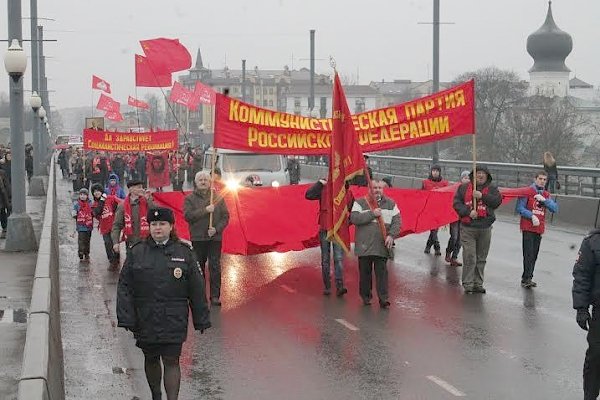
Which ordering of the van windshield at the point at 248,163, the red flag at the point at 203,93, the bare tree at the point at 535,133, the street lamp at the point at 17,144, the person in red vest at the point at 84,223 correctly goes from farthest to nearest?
1. the bare tree at the point at 535,133
2. the red flag at the point at 203,93
3. the van windshield at the point at 248,163
4. the person in red vest at the point at 84,223
5. the street lamp at the point at 17,144

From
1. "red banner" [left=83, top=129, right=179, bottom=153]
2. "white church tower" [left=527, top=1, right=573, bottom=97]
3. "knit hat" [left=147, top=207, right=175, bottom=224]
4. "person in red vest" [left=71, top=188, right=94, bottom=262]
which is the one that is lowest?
"person in red vest" [left=71, top=188, right=94, bottom=262]

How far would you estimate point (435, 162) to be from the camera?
30094 millimetres

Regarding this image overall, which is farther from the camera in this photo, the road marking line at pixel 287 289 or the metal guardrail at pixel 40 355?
the road marking line at pixel 287 289

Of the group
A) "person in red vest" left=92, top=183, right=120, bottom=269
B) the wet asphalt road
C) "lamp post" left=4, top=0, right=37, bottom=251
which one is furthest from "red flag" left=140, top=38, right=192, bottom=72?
the wet asphalt road

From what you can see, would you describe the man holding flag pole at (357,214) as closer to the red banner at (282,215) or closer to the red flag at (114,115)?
the red banner at (282,215)

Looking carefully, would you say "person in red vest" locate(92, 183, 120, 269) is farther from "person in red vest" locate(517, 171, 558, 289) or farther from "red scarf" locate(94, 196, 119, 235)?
"person in red vest" locate(517, 171, 558, 289)

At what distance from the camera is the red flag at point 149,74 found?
35.0 m

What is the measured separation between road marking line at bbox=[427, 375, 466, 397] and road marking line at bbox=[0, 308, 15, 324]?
15.1ft

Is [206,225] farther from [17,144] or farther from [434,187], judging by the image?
[17,144]

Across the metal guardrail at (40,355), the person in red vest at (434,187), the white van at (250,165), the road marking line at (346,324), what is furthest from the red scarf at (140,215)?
the white van at (250,165)

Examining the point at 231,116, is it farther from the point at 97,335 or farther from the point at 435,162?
the point at 435,162

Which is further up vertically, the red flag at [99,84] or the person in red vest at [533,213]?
the red flag at [99,84]

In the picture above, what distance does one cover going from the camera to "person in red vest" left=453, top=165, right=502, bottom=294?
13.3m

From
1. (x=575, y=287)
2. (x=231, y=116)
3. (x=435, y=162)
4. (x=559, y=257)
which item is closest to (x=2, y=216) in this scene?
(x=231, y=116)
